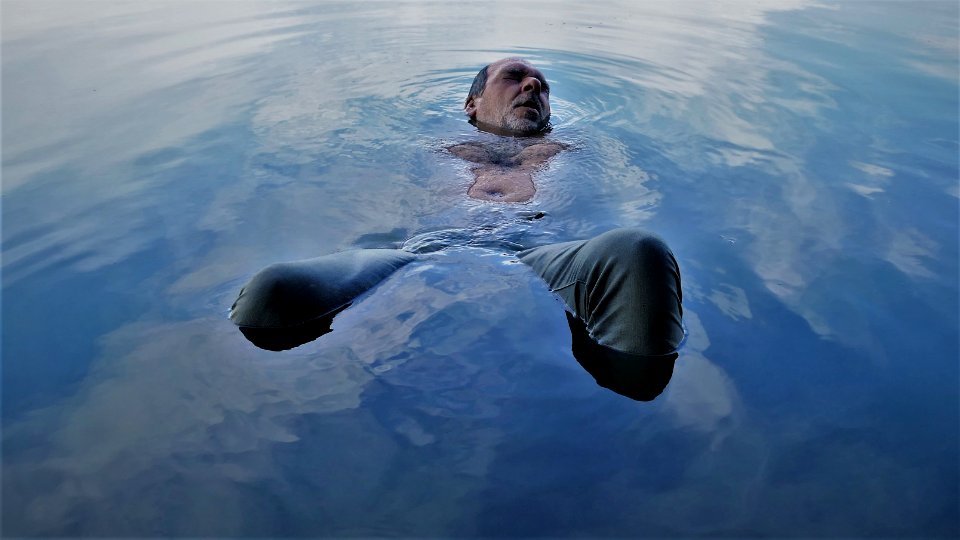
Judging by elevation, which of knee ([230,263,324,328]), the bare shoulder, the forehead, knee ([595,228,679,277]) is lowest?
the bare shoulder

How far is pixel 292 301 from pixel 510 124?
348cm

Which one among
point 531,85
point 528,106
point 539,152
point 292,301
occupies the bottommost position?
point 539,152

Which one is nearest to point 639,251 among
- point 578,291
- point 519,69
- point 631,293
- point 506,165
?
point 631,293

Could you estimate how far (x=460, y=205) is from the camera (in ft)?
15.1

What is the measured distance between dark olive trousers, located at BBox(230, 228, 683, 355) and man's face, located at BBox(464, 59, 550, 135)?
8.67 feet

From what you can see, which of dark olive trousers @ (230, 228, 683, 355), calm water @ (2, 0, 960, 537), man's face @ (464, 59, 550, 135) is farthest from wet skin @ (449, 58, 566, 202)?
dark olive trousers @ (230, 228, 683, 355)

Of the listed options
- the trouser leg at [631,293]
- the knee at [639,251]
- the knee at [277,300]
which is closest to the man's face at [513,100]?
the trouser leg at [631,293]

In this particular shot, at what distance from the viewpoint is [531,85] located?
238 inches

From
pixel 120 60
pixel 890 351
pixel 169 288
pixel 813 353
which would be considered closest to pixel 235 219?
pixel 169 288

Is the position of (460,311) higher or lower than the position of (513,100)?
lower

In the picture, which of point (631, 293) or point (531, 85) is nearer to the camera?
point (631, 293)

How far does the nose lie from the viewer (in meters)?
6.04

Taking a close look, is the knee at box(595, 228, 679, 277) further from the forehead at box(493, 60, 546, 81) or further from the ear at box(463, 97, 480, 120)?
the ear at box(463, 97, 480, 120)

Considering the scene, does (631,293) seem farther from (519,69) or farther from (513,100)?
(519,69)
